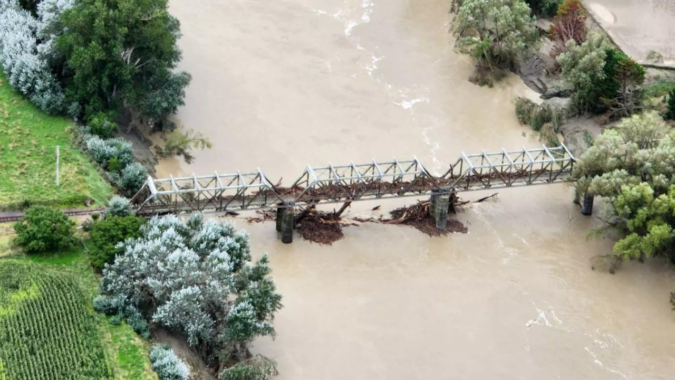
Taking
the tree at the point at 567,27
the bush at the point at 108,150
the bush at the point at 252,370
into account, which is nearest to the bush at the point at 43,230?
the bush at the point at 108,150

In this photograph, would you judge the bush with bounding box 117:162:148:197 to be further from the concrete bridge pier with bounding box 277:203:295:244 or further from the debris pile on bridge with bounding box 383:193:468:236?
the debris pile on bridge with bounding box 383:193:468:236

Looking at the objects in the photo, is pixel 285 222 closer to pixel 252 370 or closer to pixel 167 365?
pixel 252 370

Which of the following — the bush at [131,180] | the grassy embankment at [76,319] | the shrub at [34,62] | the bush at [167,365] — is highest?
the shrub at [34,62]

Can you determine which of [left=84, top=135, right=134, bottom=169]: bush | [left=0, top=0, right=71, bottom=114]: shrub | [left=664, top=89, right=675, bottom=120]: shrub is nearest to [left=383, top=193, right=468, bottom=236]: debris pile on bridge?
[left=84, top=135, right=134, bottom=169]: bush

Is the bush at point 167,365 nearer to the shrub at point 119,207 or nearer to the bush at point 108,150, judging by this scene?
the shrub at point 119,207

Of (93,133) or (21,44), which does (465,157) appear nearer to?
(93,133)
